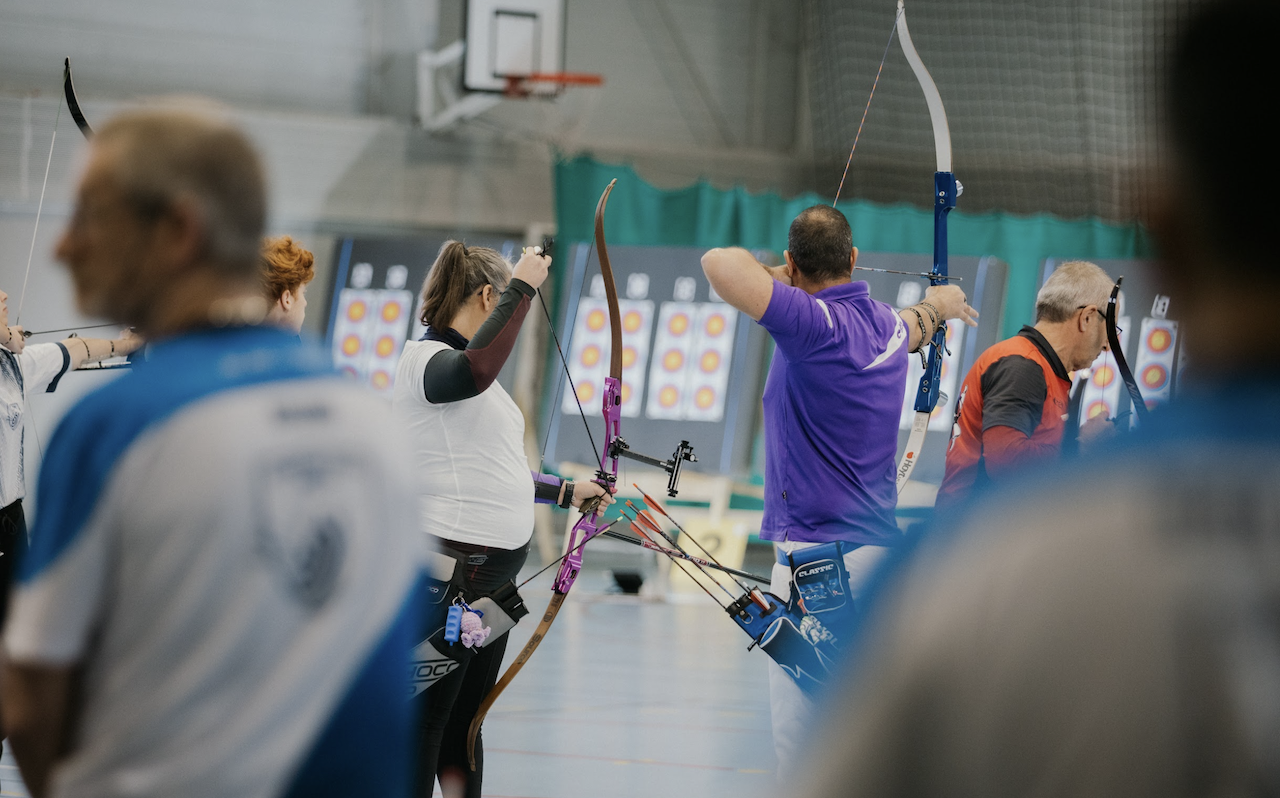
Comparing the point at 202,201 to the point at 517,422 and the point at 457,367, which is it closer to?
the point at 457,367

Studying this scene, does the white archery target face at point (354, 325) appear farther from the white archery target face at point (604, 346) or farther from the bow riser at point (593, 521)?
the bow riser at point (593, 521)

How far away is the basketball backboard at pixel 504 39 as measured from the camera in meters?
7.32

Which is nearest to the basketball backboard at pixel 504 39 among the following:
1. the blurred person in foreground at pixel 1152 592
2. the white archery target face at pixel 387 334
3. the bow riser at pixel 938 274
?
the white archery target face at pixel 387 334

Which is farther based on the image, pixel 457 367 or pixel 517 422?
pixel 517 422

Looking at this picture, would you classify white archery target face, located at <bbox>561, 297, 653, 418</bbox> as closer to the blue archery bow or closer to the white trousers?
the blue archery bow

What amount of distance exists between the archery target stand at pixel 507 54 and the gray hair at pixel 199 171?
6704 mm

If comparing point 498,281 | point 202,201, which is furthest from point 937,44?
point 202,201

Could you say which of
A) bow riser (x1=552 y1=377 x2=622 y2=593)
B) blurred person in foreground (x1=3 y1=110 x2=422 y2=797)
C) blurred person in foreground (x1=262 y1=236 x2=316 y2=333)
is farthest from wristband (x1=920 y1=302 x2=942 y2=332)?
blurred person in foreground (x1=3 y1=110 x2=422 y2=797)

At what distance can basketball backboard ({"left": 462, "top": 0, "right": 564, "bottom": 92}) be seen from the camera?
7320mm

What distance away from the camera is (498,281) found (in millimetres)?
2137

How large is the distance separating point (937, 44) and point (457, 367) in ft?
22.2

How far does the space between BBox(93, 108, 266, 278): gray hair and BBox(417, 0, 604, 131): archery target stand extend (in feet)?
22.0

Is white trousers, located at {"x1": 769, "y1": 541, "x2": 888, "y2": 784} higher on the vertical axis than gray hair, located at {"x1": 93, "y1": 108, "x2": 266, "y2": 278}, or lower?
lower

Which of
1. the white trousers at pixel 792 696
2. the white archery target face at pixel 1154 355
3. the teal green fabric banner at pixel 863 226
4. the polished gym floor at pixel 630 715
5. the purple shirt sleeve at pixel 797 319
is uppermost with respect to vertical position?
the teal green fabric banner at pixel 863 226
